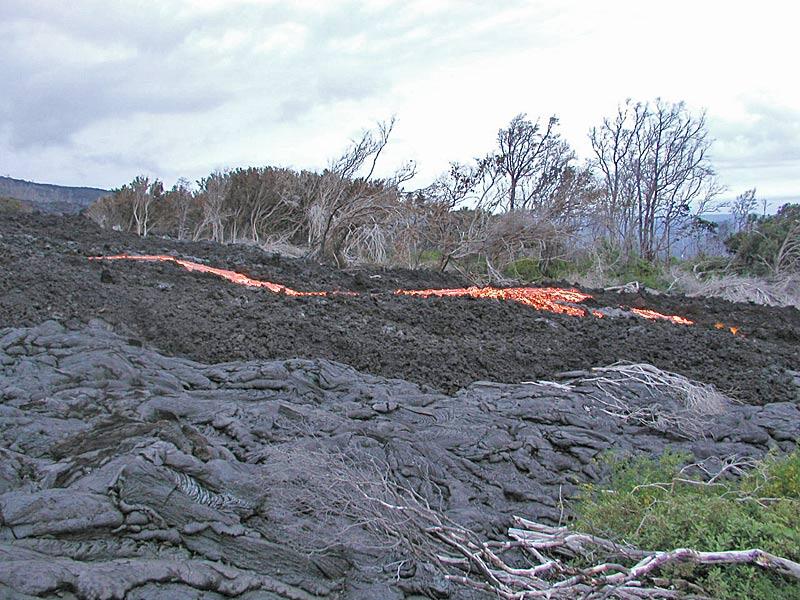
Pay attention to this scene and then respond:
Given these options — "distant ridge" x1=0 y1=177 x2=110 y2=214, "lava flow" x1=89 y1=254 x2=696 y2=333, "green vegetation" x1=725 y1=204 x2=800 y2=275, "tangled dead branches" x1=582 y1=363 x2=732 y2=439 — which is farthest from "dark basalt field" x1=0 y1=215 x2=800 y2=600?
"distant ridge" x1=0 y1=177 x2=110 y2=214

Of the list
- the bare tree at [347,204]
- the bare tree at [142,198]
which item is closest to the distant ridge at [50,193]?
the bare tree at [142,198]

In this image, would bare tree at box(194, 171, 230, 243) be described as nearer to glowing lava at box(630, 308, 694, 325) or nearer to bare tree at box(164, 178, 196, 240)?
bare tree at box(164, 178, 196, 240)

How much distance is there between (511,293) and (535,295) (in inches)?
14.7

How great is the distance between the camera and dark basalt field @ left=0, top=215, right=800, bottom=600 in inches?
128

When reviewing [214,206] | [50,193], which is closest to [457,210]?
[214,206]

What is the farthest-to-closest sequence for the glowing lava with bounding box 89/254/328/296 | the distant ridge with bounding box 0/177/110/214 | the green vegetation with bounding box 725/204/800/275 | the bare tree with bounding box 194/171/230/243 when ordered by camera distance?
the distant ridge with bounding box 0/177/110/214
the bare tree with bounding box 194/171/230/243
the green vegetation with bounding box 725/204/800/275
the glowing lava with bounding box 89/254/328/296

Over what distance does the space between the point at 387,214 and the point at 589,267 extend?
20.6 ft

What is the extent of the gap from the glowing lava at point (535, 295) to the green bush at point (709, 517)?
5.10m

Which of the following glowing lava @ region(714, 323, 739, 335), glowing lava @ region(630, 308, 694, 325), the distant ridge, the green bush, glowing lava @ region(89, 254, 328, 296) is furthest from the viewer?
the distant ridge

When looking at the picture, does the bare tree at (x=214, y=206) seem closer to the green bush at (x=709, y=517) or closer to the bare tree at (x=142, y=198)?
the bare tree at (x=142, y=198)

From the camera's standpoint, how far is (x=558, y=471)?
4984 millimetres

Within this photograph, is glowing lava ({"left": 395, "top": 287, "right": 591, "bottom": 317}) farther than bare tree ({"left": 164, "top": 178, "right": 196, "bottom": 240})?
No

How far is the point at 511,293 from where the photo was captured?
451 inches

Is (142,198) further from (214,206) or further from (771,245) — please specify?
(771,245)
